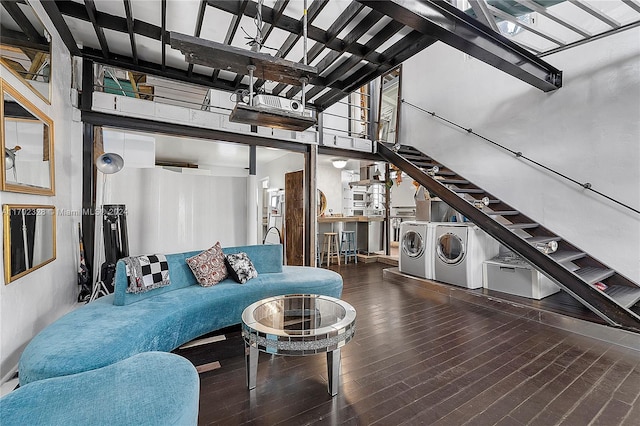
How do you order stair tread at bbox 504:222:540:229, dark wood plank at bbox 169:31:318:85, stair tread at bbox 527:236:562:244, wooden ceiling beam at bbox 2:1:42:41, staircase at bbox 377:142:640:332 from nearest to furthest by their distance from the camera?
1. dark wood plank at bbox 169:31:318:85
2. wooden ceiling beam at bbox 2:1:42:41
3. staircase at bbox 377:142:640:332
4. stair tread at bbox 527:236:562:244
5. stair tread at bbox 504:222:540:229

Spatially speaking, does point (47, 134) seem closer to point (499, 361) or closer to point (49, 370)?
point (49, 370)

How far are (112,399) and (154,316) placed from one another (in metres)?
1.07

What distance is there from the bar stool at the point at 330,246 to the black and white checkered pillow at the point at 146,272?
4.20 m

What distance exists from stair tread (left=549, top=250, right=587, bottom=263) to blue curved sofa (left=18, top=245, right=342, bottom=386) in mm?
2501

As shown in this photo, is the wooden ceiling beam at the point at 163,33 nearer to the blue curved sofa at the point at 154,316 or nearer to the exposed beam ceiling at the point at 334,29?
the exposed beam ceiling at the point at 334,29

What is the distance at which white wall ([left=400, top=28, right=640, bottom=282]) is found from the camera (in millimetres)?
3328

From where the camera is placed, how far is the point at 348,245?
7148 millimetres

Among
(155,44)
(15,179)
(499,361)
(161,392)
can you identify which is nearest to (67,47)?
(155,44)

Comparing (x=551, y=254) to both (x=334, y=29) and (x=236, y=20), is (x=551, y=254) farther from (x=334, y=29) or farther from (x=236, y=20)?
(x=236, y=20)

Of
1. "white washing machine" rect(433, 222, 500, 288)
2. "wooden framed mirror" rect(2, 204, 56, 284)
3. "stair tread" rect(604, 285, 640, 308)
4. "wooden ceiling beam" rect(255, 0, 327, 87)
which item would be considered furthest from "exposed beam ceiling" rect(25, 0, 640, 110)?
"stair tread" rect(604, 285, 640, 308)

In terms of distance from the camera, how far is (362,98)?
23.6 ft

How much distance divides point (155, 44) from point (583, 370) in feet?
17.4

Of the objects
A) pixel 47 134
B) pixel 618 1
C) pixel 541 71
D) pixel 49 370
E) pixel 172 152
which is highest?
pixel 618 1

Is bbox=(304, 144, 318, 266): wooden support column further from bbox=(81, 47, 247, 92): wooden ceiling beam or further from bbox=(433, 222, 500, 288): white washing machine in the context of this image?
bbox=(433, 222, 500, 288): white washing machine
